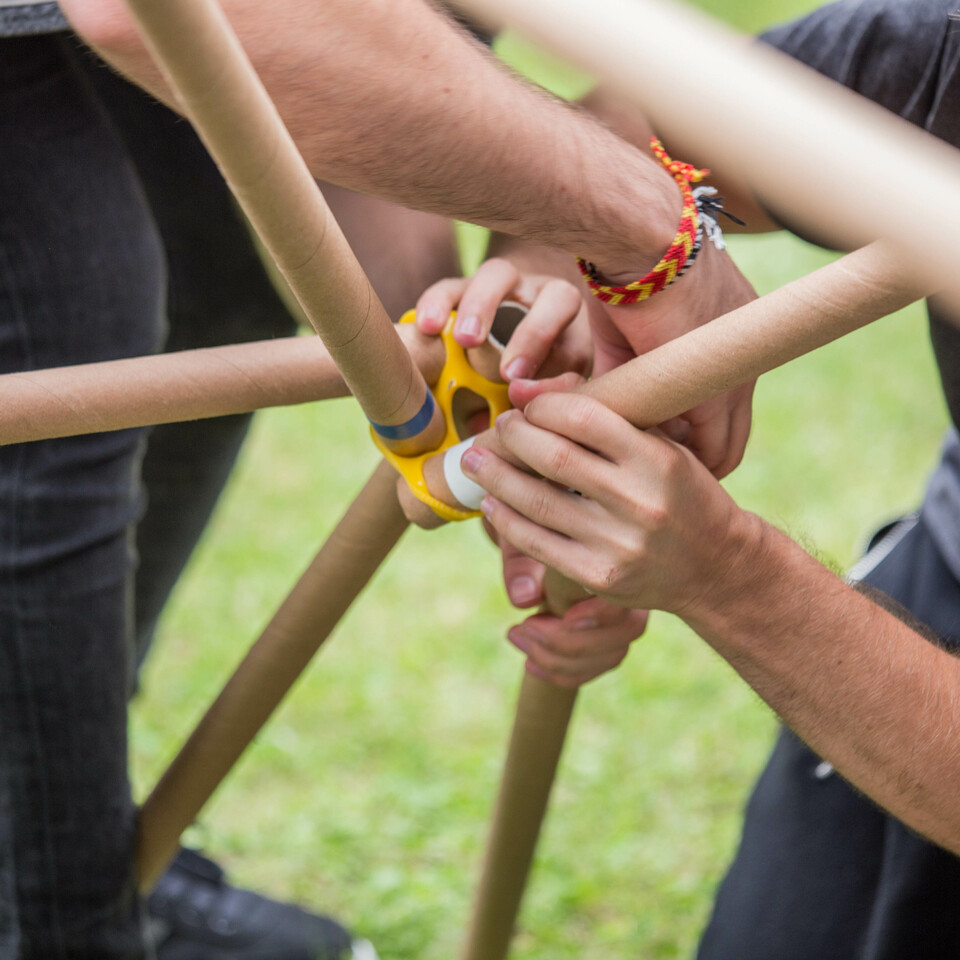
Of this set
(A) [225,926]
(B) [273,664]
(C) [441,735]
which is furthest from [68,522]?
(C) [441,735]

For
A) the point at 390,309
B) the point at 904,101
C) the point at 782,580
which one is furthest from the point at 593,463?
the point at 904,101

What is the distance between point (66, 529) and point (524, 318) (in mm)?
339

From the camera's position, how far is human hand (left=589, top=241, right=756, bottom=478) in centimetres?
66

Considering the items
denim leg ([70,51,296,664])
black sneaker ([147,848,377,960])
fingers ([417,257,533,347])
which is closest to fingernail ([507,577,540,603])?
fingers ([417,257,533,347])

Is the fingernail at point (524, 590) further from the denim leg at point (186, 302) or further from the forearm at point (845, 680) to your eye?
the denim leg at point (186, 302)

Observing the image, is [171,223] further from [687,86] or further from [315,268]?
[687,86]

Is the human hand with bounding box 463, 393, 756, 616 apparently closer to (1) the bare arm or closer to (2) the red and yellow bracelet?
(1) the bare arm

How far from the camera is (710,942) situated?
1.02 meters

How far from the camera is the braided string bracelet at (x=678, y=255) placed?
64cm

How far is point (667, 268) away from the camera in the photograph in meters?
0.64

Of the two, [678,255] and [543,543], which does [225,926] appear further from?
[678,255]

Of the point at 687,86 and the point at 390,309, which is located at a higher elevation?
the point at 687,86

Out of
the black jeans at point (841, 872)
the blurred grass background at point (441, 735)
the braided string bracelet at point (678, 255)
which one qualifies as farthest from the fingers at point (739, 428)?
the blurred grass background at point (441, 735)

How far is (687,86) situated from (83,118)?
51cm
